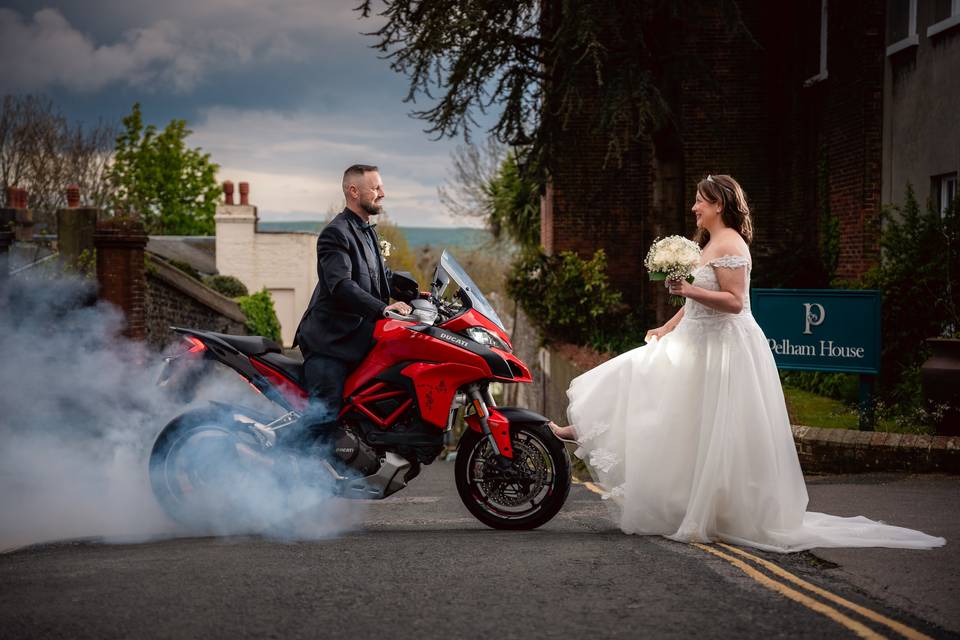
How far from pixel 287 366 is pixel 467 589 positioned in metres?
2.37

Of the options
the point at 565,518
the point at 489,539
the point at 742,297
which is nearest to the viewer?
the point at 489,539

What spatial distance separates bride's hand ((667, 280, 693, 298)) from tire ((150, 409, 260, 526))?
9.58 feet

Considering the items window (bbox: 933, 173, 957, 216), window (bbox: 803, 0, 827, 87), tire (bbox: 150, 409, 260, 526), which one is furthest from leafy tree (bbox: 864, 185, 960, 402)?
tire (bbox: 150, 409, 260, 526)

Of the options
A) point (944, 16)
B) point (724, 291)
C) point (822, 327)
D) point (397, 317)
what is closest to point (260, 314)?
point (944, 16)

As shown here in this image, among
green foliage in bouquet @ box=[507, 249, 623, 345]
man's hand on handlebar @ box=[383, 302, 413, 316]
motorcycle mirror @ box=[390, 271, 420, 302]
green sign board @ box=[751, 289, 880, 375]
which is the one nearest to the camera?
man's hand on handlebar @ box=[383, 302, 413, 316]

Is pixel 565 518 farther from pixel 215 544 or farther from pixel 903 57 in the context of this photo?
pixel 903 57

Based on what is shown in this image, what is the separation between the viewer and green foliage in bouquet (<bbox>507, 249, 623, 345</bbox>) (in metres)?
20.9

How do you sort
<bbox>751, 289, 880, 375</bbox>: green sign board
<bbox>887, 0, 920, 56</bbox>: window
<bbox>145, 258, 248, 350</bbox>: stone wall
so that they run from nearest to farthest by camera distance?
<bbox>751, 289, 880, 375</bbox>: green sign board, <bbox>887, 0, 920, 56</bbox>: window, <bbox>145, 258, 248, 350</bbox>: stone wall

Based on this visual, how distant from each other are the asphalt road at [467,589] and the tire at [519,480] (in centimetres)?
17

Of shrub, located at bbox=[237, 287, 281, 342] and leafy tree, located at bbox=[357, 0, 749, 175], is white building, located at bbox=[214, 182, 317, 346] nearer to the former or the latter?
shrub, located at bbox=[237, 287, 281, 342]

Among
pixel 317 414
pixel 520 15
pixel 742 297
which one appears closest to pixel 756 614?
pixel 742 297

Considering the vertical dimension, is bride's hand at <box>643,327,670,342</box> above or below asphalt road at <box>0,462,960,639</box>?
above

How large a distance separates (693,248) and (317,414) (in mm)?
2689

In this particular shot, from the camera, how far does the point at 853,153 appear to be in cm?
1684
